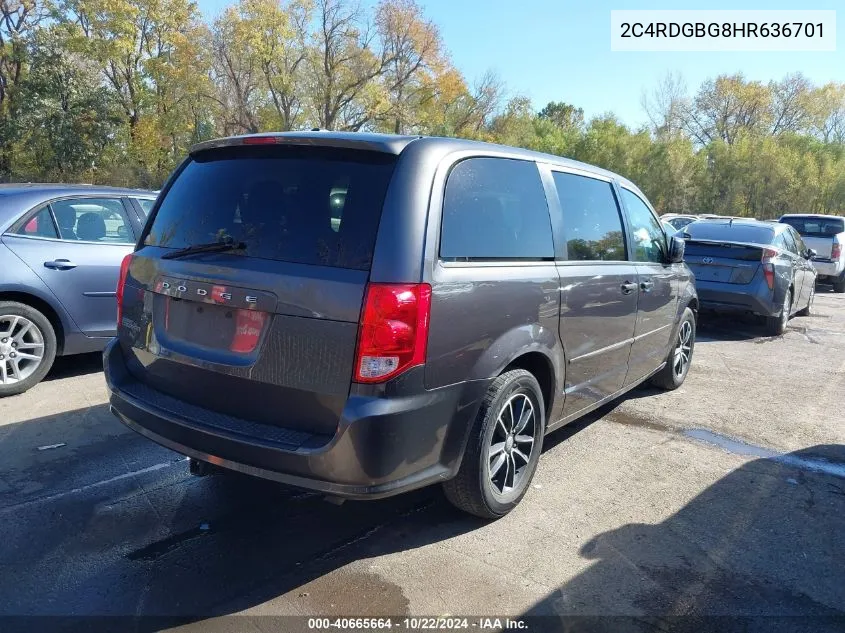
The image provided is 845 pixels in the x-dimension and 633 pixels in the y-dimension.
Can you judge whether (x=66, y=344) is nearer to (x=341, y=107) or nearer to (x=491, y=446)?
(x=491, y=446)

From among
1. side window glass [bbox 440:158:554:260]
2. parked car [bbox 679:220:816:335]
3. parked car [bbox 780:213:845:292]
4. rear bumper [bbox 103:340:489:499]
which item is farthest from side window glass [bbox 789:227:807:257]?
rear bumper [bbox 103:340:489:499]

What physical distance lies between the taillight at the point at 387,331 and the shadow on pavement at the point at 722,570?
1.19 m

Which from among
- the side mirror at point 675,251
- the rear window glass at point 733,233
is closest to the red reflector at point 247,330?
the side mirror at point 675,251

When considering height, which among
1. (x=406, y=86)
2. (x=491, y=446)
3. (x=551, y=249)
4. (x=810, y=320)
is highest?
(x=406, y=86)

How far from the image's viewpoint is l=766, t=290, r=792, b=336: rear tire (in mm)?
9164

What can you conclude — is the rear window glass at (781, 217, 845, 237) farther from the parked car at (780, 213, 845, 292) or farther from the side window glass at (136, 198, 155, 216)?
the side window glass at (136, 198, 155, 216)

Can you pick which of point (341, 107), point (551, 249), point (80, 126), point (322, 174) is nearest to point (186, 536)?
point (322, 174)

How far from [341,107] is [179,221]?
136 ft

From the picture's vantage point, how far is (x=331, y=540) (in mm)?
3236

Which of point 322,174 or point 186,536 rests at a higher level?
point 322,174

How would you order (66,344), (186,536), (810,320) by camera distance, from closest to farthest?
(186,536), (66,344), (810,320)

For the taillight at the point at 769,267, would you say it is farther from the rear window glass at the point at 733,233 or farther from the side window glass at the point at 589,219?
the side window glass at the point at 589,219

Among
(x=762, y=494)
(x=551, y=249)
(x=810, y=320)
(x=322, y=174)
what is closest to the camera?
(x=322, y=174)

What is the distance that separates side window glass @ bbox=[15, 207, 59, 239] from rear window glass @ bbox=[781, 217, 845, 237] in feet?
52.4
